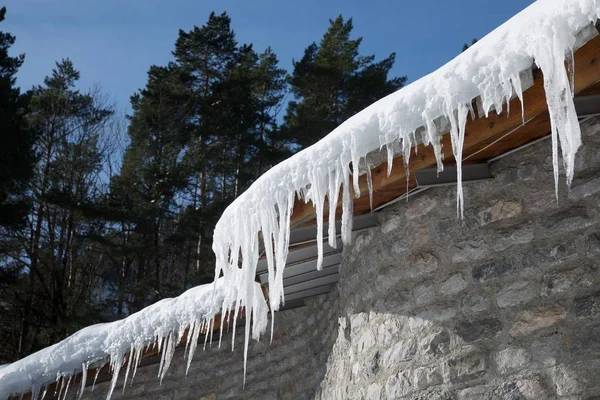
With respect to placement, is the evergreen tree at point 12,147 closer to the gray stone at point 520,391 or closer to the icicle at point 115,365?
the icicle at point 115,365

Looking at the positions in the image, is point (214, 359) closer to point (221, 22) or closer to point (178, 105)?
point (178, 105)

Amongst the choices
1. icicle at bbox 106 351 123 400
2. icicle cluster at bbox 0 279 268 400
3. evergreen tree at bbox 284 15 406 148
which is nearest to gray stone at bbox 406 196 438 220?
icicle cluster at bbox 0 279 268 400

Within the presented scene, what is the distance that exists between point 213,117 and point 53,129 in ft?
10.1

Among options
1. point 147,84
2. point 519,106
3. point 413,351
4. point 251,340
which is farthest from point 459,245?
point 147,84

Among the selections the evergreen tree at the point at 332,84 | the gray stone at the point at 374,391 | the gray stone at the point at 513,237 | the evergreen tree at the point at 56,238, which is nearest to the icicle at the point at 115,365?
the gray stone at the point at 374,391

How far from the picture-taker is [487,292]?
2537mm

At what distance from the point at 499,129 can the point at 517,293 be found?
605mm

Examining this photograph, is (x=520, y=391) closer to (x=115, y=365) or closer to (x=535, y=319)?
(x=535, y=319)

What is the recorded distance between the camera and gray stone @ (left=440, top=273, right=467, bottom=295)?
262 centimetres

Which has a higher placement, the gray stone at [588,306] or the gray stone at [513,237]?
the gray stone at [513,237]

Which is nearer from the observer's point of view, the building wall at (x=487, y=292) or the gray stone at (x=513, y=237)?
the building wall at (x=487, y=292)

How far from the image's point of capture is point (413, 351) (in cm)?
268

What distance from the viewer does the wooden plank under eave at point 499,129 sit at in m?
2.08

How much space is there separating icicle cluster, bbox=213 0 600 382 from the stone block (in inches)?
19.5
